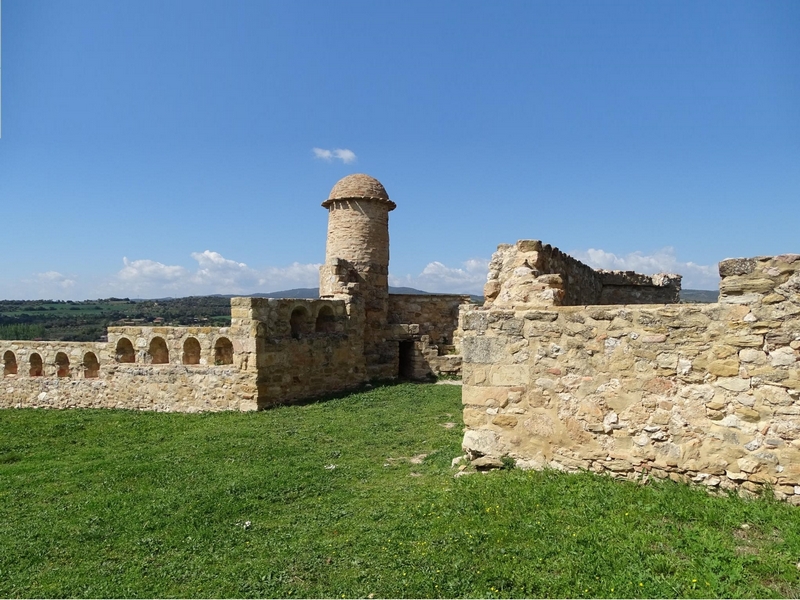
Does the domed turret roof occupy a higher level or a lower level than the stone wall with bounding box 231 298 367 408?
higher

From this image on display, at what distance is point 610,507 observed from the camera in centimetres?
501

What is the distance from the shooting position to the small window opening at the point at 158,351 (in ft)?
46.4

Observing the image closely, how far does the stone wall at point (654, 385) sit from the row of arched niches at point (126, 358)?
30.0ft

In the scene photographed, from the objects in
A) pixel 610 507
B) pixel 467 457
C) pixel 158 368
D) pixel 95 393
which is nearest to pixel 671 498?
pixel 610 507

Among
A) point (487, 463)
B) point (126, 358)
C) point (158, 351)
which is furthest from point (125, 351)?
point (487, 463)

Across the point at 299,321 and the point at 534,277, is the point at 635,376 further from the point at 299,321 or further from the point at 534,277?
the point at 299,321

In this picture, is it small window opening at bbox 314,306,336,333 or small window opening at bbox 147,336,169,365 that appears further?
small window opening at bbox 314,306,336,333

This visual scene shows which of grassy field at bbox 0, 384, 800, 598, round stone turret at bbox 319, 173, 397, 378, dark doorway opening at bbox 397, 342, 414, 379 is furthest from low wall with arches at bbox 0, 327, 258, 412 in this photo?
dark doorway opening at bbox 397, 342, 414, 379

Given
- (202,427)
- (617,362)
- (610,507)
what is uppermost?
(617,362)

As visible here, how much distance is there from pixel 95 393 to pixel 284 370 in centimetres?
543

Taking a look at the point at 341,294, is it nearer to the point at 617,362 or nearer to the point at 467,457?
the point at 467,457

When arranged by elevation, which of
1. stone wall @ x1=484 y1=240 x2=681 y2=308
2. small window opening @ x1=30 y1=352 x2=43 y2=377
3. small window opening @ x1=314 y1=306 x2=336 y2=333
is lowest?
small window opening @ x1=30 y1=352 x2=43 y2=377

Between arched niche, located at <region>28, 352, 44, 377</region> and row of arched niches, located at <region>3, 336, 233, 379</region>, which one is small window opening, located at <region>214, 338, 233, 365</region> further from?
arched niche, located at <region>28, 352, 44, 377</region>

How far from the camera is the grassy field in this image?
13.4 ft
